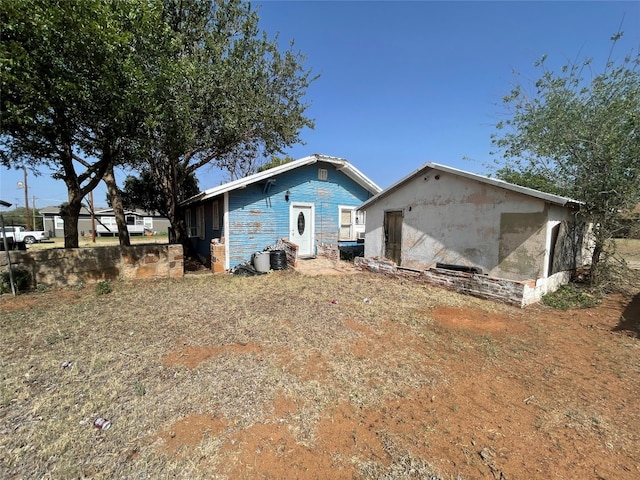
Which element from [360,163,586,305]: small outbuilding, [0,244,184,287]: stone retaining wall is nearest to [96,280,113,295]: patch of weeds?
[0,244,184,287]: stone retaining wall

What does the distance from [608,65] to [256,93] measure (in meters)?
10.6

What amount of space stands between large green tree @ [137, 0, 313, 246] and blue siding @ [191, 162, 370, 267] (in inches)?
72.2

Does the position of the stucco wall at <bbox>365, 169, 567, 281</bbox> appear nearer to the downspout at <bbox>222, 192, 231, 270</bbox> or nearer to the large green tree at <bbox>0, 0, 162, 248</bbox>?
the downspout at <bbox>222, 192, 231, 270</bbox>

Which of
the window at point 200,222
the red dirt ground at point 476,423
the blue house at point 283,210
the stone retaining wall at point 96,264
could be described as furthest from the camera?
the window at point 200,222

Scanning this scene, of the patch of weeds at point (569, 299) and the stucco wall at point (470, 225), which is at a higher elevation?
the stucco wall at point (470, 225)

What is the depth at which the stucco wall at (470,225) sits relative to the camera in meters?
7.05

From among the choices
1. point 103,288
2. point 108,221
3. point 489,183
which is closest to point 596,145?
point 489,183

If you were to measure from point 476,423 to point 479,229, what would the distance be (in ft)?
20.4

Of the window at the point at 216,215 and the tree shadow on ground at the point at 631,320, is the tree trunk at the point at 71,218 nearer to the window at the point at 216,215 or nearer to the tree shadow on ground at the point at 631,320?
the window at the point at 216,215

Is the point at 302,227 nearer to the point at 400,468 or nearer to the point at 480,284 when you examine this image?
the point at 480,284

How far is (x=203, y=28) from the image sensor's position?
10.5 metres

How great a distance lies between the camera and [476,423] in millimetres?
2824

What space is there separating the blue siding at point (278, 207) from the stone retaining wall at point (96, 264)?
226cm

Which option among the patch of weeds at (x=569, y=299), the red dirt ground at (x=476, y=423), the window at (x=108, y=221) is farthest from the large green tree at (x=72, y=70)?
the window at (x=108, y=221)
